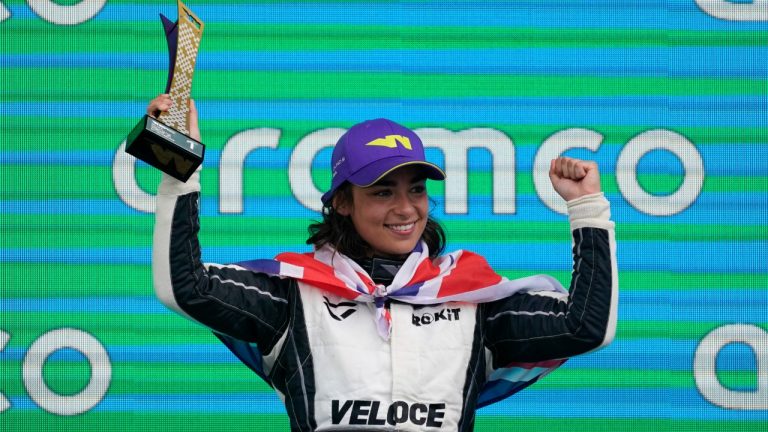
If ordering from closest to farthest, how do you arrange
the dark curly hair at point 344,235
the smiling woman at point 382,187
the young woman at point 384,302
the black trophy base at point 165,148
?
the black trophy base at point 165,148, the young woman at point 384,302, the smiling woman at point 382,187, the dark curly hair at point 344,235

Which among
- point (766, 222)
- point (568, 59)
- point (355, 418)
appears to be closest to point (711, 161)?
point (766, 222)

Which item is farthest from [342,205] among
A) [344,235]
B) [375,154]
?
[375,154]

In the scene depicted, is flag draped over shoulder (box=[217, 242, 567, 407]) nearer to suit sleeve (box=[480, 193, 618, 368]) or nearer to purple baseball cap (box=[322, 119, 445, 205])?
suit sleeve (box=[480, 193, 618, 368])

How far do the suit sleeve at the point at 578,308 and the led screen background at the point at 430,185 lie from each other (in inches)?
40.8

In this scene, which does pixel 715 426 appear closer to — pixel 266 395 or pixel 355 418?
pixel 266 395

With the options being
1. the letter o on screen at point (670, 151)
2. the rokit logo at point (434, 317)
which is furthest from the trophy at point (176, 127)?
the letter o on screen at point (670, 151)

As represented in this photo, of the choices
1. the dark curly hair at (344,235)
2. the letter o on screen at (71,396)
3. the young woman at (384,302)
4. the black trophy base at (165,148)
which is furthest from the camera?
the letter o on screen at (71,396)

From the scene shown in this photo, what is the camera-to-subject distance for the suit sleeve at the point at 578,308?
93.3 inches

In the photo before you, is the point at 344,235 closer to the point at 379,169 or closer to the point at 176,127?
the point at 379,169

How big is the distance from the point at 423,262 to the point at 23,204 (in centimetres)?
147

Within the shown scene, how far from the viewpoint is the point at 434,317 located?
8.14 ft

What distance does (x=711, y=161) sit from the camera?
11.8ft

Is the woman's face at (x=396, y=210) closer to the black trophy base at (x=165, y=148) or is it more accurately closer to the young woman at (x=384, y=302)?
the young woman at (x=384, y=302)

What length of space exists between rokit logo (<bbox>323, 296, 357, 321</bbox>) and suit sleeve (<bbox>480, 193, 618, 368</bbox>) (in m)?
0.27
